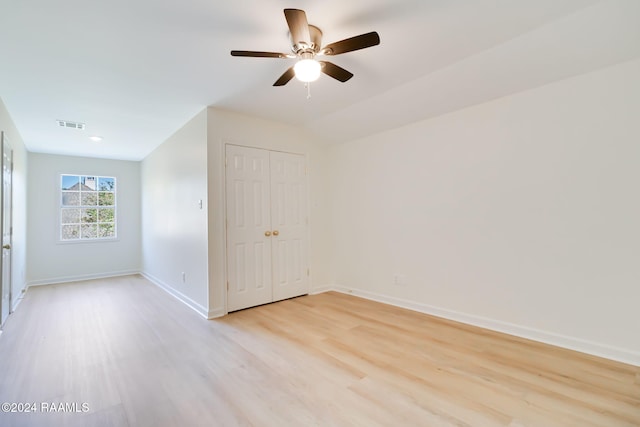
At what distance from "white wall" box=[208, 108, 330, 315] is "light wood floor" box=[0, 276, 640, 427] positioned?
0.71 m

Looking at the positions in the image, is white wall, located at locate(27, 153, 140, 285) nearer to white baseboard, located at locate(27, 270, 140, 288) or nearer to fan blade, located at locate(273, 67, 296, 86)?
white baseboard, located at locate(27, 270, 140, 288)

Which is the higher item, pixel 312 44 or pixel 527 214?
pixel 312 44

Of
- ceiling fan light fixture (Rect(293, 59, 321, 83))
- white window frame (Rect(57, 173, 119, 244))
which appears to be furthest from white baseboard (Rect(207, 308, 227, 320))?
white window frame (Rect(57, 173, 119, 244))

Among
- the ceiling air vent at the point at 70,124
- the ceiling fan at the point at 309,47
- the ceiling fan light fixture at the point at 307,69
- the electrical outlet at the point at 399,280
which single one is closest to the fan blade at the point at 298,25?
the ceiling fan at the point at 309,47

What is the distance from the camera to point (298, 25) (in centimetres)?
183

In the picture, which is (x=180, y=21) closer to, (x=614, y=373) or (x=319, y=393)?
(x=319, y=393)

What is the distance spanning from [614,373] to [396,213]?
2.42m

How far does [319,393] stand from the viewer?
2.00m

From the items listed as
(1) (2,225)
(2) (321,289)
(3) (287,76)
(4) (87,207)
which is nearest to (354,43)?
(3) (287,76)

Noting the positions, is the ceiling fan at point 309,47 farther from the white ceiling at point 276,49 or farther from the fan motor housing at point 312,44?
the white ceiling at point 276,49

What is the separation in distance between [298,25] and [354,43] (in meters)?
0.39

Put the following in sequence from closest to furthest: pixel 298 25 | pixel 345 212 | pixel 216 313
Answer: pixel 298 25 → pixel 216 313 → pixel 345 212

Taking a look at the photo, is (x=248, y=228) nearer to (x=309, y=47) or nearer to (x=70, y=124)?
(x=309, y=47)

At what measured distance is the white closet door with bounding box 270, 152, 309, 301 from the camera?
4207 mm
